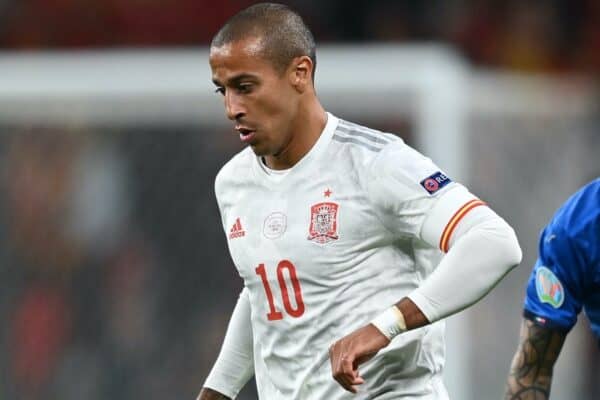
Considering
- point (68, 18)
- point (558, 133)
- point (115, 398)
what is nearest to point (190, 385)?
point (115, 398)

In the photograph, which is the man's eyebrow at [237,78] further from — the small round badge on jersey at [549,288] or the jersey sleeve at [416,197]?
the small round badge on jersey at [549,288]

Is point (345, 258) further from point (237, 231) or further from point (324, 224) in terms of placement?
point (237, 231)

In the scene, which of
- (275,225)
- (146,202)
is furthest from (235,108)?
(146,202)

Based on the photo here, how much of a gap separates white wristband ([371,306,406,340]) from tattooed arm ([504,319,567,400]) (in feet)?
2.45

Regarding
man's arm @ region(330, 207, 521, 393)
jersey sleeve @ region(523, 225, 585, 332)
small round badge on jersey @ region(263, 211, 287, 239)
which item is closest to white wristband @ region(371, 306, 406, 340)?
man's arm @ region(330, 207, 521, 393)

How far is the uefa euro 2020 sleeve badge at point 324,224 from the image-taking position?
4414 millimetres

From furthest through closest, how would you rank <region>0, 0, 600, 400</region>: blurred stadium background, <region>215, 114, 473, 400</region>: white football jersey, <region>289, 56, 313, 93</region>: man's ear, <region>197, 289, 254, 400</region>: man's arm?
<region>0, 0, 600, 400</region>: blurred stadium background < <region>197, 289, 254, 400</region>: man's arm < <region>289, 56, 313, 93</region>: man's ear < <region>215, 114, 473, 400</region>: white football jersey

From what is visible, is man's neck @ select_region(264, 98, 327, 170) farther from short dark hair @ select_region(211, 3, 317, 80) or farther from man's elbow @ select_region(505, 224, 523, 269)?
man's elbow @ select_region(505, 224, 523, 269)

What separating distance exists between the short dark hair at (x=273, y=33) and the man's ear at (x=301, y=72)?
2 cm

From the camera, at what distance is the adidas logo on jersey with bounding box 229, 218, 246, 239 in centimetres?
462

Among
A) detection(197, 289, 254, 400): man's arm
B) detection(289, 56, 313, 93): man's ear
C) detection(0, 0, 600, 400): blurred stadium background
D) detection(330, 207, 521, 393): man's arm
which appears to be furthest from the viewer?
detection(0, 0, 600, 400): blurred stadium background

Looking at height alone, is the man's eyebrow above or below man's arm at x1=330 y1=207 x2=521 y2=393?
above

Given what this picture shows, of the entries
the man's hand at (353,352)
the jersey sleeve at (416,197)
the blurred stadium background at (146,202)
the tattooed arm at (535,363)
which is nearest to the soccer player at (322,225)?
the jersey sleeve at (416,197)

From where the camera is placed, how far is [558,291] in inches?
184
